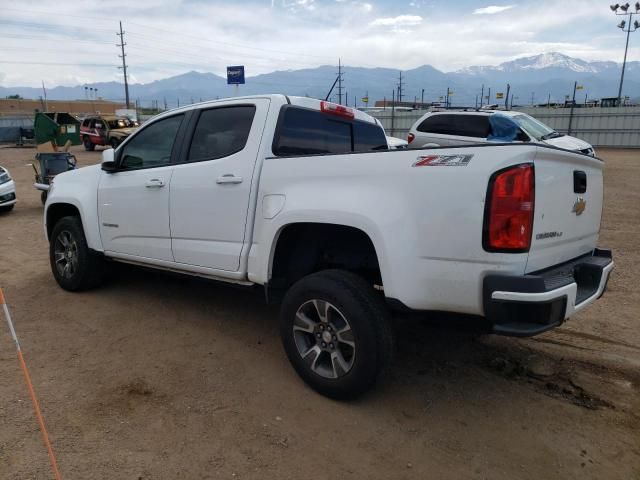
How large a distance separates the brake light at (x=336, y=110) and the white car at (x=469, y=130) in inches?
263

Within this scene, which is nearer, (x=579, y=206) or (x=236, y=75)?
(x=579, y=206)

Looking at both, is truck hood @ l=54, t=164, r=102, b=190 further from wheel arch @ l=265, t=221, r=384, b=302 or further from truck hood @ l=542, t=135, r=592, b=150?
truck hood @ l=542, t=135, r=592, b=150

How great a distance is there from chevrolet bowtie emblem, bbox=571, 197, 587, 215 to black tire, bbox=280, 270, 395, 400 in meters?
1.29

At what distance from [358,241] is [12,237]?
7.47 m

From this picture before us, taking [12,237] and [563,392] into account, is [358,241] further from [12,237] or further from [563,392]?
[12,237]

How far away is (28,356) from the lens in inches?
150

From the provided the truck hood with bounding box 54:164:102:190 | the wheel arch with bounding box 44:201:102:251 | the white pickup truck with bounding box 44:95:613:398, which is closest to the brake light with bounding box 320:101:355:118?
the white pickup truck with bounding box 44:95:613:398

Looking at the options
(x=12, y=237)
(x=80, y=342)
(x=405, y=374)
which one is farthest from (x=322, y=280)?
(x=12, y=237)

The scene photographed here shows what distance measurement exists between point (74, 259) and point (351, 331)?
358cm

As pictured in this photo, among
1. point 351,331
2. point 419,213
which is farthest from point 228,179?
point 419,213

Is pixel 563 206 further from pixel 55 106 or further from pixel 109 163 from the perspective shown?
pixel 55 106

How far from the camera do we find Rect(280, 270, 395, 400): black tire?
9.44ft

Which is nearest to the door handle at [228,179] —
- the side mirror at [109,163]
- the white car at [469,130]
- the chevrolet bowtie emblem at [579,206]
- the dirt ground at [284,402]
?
the dirt ground at [284,402]

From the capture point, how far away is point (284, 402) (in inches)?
124
